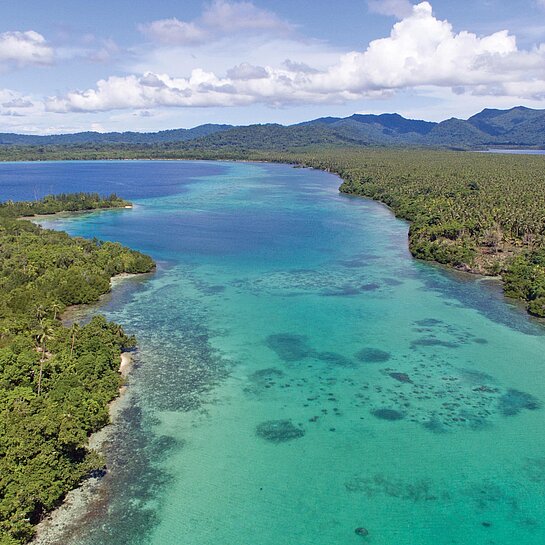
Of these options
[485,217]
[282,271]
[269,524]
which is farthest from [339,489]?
[485,217]

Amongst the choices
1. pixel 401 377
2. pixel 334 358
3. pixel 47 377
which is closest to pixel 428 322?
pixel 401 377

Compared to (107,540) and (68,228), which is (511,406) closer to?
(107,540)

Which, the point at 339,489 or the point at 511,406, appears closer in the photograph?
the point at 339,489

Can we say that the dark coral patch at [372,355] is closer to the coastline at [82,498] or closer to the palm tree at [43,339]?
the coastline at [82,498]

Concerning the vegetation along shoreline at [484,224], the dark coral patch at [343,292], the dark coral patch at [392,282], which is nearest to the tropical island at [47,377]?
the dark coral patch at [343,292]

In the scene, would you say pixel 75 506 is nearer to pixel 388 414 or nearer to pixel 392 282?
pixel 388 414

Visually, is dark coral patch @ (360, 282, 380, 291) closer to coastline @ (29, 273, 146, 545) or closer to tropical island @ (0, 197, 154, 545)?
tropical island @ (0, 197, 154, 545)
